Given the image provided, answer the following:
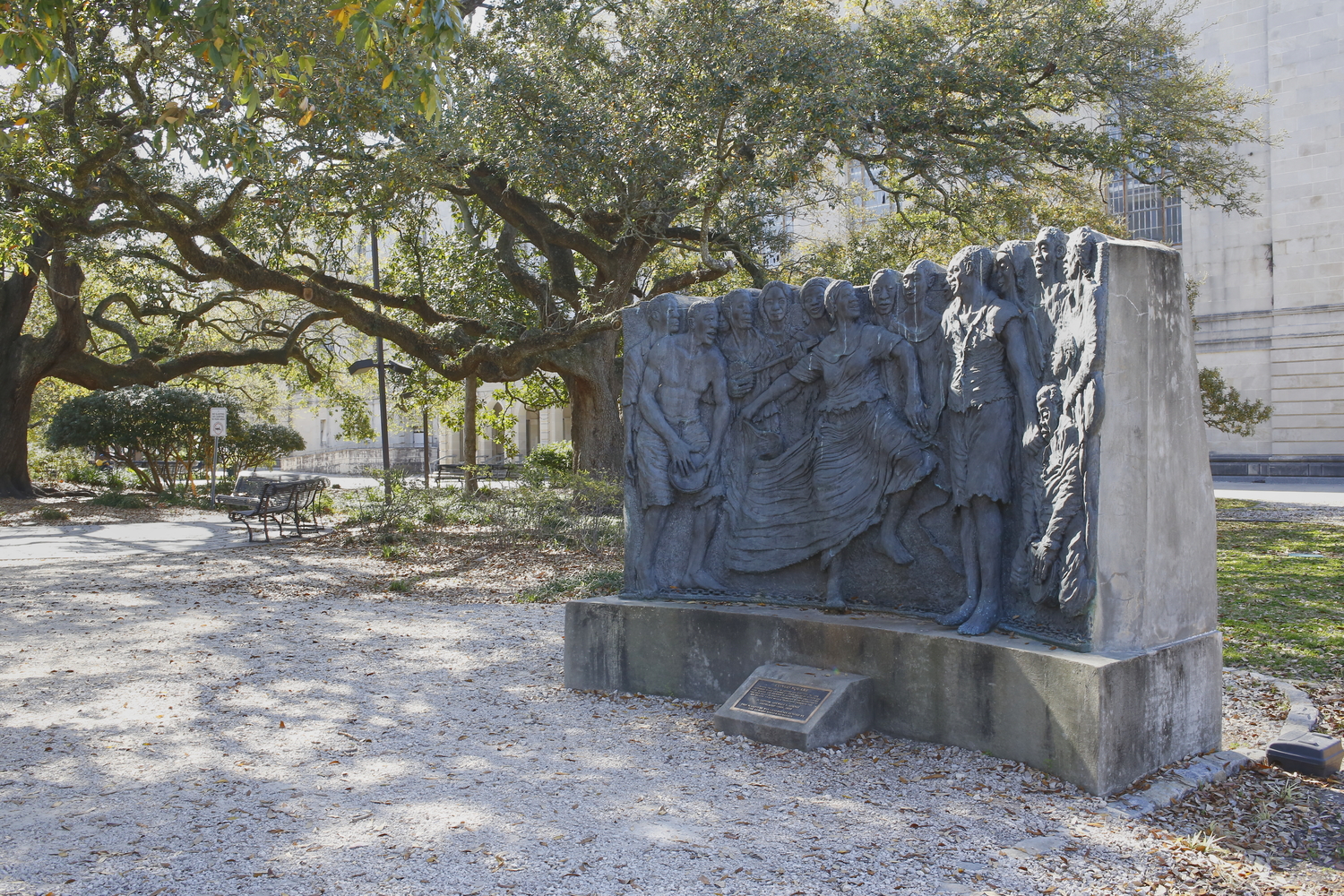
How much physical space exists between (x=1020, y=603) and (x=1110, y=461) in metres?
1.00

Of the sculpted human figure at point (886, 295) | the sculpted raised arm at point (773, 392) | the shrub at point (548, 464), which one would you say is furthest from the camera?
the shrub at point (548, 464)

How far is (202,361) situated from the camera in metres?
20.1

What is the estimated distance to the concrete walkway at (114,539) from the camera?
14.4 metres

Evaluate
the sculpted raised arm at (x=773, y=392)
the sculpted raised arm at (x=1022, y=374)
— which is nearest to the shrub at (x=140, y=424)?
the sculpted raised arm at (x=773, y=392)

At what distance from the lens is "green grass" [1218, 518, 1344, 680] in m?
7.07

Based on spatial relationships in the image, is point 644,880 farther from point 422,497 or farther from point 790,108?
point 422,497

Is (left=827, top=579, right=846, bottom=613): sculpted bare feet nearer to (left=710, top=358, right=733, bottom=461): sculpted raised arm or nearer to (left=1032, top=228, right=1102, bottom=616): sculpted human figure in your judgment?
(left=710, top=358, right=733, bottom=461): sculpted raised arm

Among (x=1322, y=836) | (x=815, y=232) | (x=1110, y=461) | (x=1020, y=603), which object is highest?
(x=815, y=232)

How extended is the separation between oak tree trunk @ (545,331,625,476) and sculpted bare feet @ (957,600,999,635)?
40.2 ft

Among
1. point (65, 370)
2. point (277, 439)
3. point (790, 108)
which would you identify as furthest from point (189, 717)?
point (277, 439)

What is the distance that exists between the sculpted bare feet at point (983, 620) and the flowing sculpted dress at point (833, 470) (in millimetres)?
822

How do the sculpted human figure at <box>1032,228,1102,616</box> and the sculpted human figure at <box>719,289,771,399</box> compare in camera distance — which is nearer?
the sculpted human figure at <box>1032,228,1102,616</box>

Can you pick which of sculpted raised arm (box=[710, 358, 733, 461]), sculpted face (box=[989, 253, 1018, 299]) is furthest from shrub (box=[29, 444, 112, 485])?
sculpted face (box=[989, 253, 1018, 299])

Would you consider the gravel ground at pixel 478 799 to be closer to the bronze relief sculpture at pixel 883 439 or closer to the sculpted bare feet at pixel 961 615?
the sculpted bare feet at pixel 961 615
